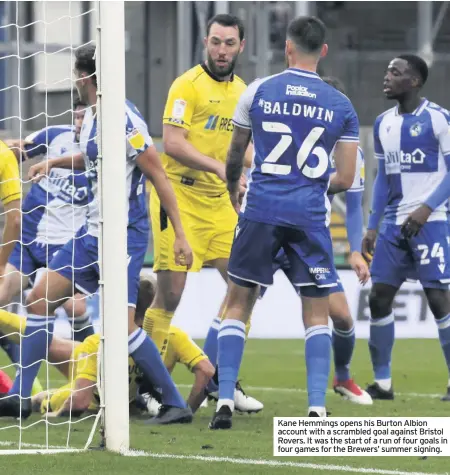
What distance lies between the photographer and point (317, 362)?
6211mm

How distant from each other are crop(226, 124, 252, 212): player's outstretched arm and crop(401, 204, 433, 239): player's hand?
1.91 meters

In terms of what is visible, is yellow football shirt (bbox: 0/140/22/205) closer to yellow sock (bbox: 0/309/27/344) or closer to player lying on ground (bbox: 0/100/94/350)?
yellow sock (bbox: 0/309/27/344)

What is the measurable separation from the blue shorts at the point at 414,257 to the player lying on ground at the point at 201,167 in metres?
1.18

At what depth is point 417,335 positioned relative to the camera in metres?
12.7

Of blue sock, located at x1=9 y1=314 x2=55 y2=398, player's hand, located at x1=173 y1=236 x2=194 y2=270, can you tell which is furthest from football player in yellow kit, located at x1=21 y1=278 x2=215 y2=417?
player's hand, located at x1=173 y1=236 x2=194 y2=270

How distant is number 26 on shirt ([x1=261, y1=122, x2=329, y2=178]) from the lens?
20.0 ft

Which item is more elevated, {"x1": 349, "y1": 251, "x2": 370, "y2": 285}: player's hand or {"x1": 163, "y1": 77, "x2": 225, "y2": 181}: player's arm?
{"x1": 163, "y1": 77, "x2": 225, "y2": 181}: player's arm

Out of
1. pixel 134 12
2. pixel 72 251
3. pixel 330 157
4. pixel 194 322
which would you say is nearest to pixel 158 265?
pixel 72 251

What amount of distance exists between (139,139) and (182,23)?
40.7 ft

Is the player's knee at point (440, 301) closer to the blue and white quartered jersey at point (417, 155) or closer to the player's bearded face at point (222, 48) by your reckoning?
the blue and white quartered jersey at point (417, 155)

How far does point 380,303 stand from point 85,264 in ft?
8.39

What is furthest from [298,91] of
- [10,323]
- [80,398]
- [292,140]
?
[10,323]

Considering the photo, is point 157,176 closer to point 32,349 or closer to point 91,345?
point 91,345

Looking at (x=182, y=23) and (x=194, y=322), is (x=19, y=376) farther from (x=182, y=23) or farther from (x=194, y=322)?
(x=182, y=23)
